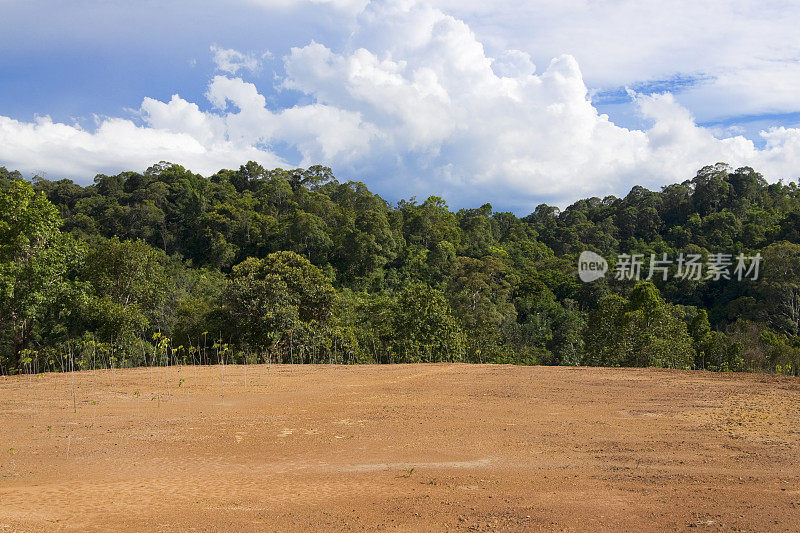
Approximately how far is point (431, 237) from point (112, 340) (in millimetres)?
23906

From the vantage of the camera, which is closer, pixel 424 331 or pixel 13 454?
pixel 13 454

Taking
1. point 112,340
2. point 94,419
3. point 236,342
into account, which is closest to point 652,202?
point 236,342

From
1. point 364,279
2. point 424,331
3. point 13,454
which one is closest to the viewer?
point 13,454

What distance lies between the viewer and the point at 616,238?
44.5 meters

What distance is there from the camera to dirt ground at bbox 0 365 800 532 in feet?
16.6

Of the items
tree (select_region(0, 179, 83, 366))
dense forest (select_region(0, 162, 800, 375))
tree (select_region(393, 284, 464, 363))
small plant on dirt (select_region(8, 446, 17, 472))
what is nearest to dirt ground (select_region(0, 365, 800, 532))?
small plant on dirt (select_region(8, 446, 17, 472))

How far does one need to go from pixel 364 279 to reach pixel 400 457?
25448 mm

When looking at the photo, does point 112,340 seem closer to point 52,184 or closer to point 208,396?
point 208,396

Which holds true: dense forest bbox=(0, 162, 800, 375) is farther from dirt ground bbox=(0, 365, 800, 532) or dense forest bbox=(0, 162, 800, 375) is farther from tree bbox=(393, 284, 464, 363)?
dirt ground bbox=(0, 365, 800, 532)

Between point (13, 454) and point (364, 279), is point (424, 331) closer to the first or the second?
point (13, 454)

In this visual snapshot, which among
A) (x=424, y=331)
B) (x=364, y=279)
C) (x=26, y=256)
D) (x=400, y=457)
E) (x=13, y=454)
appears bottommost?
(x=400, y=457)

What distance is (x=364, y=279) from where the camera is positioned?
32.2m

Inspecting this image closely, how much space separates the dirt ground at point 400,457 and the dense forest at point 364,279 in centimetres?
508

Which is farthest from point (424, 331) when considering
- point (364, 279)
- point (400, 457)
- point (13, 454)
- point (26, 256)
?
point (364, 279)
